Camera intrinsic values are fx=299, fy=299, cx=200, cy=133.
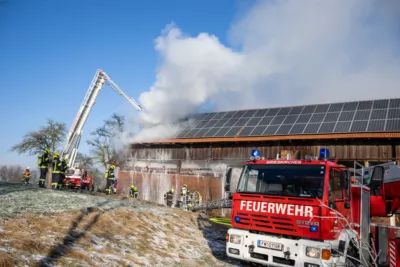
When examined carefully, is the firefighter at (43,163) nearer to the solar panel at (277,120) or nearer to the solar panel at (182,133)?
the solar panel at (182,133)

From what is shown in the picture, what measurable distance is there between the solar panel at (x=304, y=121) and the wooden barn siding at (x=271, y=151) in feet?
2.77

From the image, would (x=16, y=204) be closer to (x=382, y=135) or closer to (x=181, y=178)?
(x=181, y=178)

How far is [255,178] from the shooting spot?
699 cm

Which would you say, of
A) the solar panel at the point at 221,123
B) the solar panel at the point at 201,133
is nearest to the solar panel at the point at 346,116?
the solar panel at the point at 221,123

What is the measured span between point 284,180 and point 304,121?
44.6 feet

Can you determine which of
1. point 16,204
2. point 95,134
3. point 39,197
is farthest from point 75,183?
point 95,134

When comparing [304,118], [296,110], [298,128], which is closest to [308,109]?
[296,110]

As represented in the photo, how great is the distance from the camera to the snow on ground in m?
5.53

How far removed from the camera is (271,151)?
19.1 meters

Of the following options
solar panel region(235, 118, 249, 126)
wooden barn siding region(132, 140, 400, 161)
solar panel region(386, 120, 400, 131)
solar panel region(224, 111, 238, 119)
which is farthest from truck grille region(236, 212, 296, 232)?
solar panel region(224, 111, 238, 119)

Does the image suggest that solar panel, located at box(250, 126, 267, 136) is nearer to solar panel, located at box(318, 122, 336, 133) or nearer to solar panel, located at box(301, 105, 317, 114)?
solar panel, located at box(301, 105, 317, 114)

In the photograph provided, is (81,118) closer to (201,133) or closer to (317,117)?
(201,133)

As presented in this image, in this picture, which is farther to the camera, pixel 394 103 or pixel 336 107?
pixel 336 107

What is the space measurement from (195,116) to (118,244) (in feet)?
63.3
